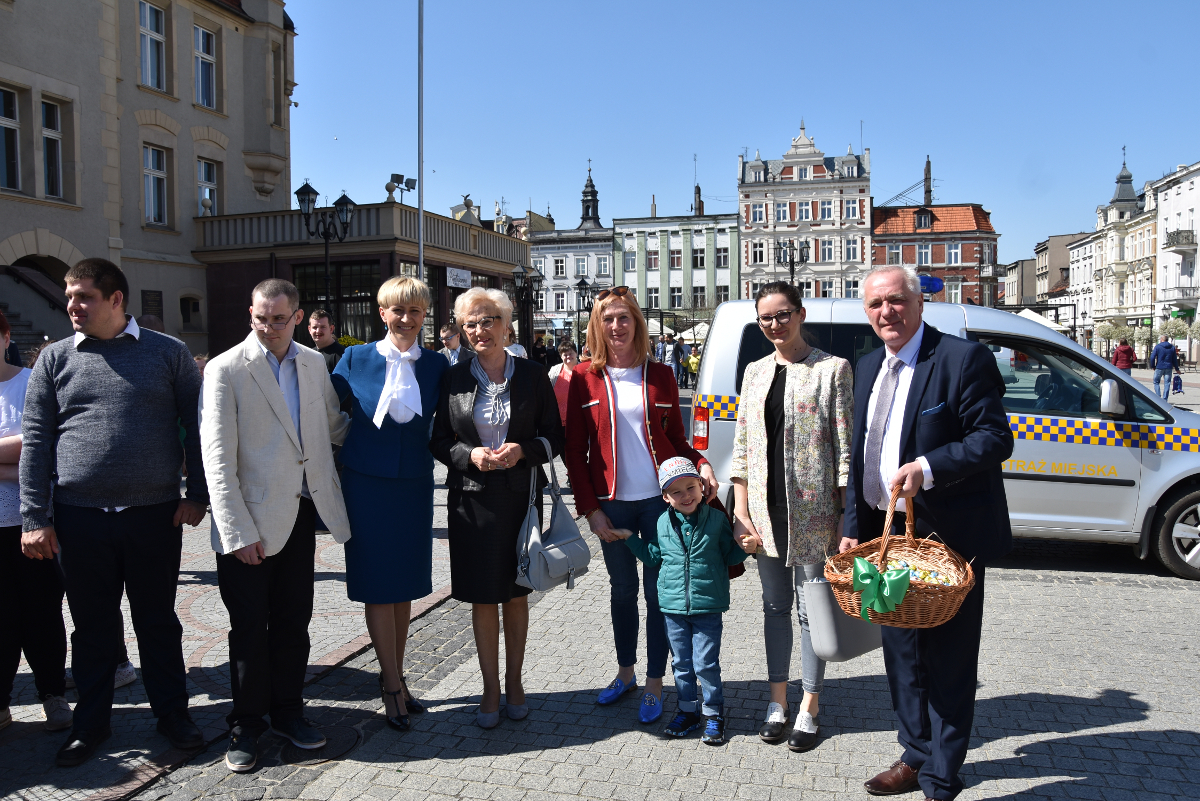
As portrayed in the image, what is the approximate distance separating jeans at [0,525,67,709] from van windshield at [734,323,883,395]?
4.54m

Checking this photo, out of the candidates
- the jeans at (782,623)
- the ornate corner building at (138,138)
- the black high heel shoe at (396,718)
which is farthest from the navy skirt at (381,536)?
the ornate corner building at (138,138)

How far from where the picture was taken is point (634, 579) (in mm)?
4309

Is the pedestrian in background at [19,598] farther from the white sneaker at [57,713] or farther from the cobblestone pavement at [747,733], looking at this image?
the cobblestone pavement at [747,733]

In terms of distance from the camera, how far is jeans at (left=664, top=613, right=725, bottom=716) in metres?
3.94

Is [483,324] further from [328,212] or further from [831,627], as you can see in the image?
[328,212]

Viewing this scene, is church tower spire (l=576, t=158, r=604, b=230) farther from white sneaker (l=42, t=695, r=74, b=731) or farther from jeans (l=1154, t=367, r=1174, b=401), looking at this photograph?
white sneaker (l=42, t=695, r=74, b=731)

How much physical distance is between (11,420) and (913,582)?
394 centimetres

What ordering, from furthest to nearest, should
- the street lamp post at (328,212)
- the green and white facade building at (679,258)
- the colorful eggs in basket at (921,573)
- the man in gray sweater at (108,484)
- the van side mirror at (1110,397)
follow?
1. the green and white facade building at (679,258)
2. the street lamp post at (328,212)
3. the van side mirror at (1110,397)
4. the man in gray sweater at (108,484)
5. the colorful eggs in basket at (921,573)

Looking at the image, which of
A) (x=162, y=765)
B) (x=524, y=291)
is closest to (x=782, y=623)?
(x=162, y=765)

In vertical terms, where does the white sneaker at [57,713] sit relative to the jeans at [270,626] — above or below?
below

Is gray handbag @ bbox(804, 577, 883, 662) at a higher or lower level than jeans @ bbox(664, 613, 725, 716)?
higher

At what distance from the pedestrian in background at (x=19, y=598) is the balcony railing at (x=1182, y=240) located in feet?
265

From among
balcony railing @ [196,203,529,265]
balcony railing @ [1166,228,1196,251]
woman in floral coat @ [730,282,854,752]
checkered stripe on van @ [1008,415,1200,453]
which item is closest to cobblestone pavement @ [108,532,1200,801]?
woman in floral coat @ [730,282,854,752]

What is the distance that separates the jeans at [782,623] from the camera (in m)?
3.91
